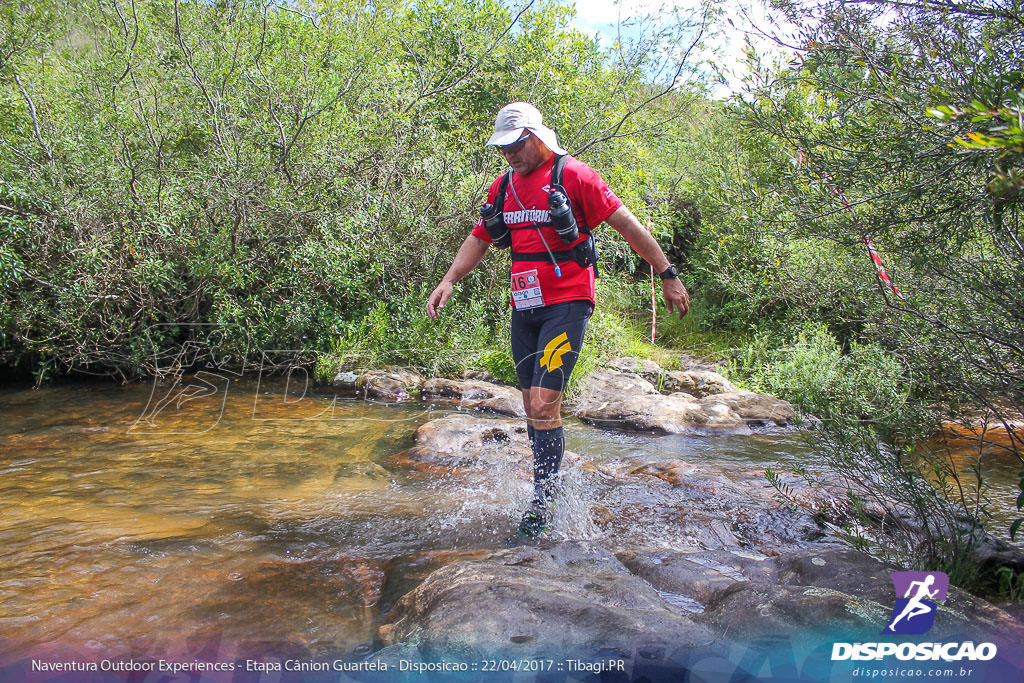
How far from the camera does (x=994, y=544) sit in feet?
9.83

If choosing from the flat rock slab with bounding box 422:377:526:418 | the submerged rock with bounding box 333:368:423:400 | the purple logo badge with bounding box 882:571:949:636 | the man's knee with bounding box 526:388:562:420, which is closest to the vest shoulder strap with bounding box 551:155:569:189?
the man's knee with bounding box 526:388:562:420

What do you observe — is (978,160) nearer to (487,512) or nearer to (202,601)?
(487,512)

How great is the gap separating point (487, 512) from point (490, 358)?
15.4 feet

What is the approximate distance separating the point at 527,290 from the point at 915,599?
228cm

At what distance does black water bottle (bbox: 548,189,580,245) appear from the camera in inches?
142

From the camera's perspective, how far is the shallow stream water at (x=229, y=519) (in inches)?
106

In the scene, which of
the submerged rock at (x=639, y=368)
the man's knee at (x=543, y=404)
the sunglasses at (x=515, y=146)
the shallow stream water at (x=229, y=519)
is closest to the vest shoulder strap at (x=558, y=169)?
the sunglasses at (x=515, y=146)

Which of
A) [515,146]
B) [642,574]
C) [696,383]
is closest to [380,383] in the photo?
[696,383]

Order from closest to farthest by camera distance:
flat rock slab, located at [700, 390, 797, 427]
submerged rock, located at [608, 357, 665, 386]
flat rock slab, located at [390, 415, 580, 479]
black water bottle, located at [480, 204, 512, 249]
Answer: black water bottle, located at [480, 204, 512, 249] → flat rock slab, located at [390, 415, 580, 479] → flat rock slab, located at [700, 390, 797, 427] → submerged rock, located at [608, 357, 665, 386]

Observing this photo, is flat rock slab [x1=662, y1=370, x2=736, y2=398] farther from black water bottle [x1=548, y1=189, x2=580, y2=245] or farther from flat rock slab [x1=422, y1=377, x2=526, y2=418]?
black water bottle [x1=548, y1=189, x2=580, y2=245]

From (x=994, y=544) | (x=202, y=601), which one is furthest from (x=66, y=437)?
(x=994, y=544)

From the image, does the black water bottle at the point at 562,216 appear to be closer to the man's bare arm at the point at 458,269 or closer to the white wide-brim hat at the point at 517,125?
the white wide-brim hat at the point at 517,125

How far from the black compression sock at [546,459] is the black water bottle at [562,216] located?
3.53 feet

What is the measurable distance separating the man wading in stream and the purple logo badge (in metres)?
1.59
